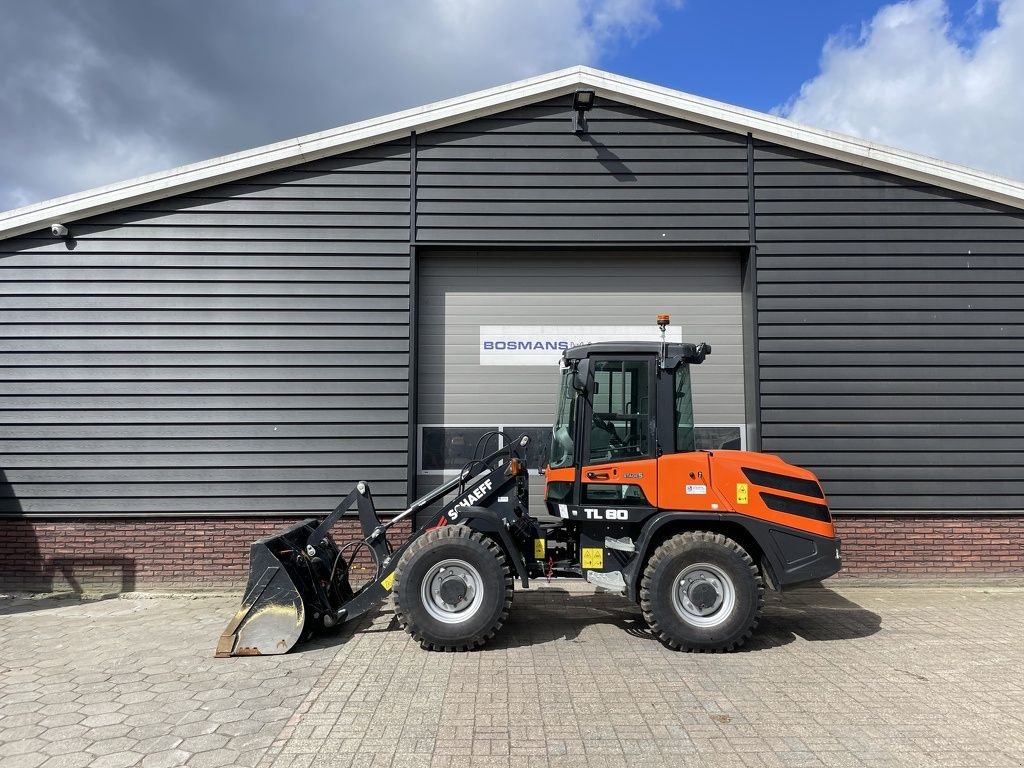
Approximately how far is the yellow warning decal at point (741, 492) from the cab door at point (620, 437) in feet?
2.37

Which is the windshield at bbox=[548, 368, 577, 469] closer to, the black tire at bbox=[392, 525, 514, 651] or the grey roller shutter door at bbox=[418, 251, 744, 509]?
the black tire at bbox=[392, 525, 514, 651]

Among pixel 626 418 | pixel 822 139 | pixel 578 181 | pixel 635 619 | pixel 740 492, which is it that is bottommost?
pixel 635 619

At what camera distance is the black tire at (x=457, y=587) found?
552cm

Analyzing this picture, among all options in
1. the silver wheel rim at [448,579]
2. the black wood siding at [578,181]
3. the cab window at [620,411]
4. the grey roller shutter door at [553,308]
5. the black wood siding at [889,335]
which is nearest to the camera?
the silver wheel rim at [448,579]

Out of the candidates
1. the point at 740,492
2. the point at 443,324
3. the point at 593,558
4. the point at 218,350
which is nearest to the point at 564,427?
the point at 593,558

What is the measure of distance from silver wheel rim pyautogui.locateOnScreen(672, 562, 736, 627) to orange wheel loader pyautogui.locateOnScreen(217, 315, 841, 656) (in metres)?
0.01

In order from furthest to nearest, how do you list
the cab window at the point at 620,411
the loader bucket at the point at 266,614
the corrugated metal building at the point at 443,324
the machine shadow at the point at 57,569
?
the corrugated metal building at the point at 443,324
the machine shadow at the point at 57,569
the cab window at the point at 620,411
the loader bucket at the point at 266,614

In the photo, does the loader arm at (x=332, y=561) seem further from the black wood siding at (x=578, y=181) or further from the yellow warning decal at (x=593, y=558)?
the black wood siding at (x=578, y=181)

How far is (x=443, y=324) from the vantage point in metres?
8.44

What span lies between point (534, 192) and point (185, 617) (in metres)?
6.24

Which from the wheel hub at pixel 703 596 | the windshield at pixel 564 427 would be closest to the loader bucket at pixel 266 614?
the windshield at pixel 564 427

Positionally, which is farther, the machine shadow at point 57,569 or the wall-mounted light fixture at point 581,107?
the wall-mounted light fixture at point 581,107

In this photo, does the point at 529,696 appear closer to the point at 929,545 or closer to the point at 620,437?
the point at 620,437

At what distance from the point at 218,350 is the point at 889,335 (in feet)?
27.2
